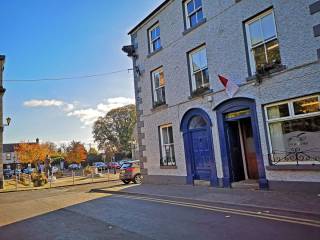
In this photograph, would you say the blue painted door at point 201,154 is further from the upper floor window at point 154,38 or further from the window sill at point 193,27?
the upper floor window at point 154,38

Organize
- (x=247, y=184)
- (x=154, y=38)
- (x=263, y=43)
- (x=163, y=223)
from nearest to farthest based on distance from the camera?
(x=163, y=223) < (x=263, y=43) < (x=247, y=184) < (x=154, y=38)

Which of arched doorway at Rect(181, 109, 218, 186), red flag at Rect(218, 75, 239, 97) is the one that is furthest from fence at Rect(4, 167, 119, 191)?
red flag at Rect(218, 75, 239, 97)

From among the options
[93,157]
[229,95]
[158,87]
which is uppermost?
[158,87]

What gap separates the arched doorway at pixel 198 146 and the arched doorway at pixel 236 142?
70cm

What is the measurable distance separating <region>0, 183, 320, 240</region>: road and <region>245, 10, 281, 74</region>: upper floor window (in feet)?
17.7

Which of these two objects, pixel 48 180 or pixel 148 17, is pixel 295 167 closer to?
pixel 148 17

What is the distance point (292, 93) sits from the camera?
10.1m

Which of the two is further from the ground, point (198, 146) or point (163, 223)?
point (198, 146)

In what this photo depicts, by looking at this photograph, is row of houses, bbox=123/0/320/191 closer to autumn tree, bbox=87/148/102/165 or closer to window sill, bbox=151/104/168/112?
window sill, bbox=151/104/168/112

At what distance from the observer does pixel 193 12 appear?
1431cm

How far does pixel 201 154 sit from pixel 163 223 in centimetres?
686

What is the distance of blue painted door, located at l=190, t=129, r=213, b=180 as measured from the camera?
13477mm

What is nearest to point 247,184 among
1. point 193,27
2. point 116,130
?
point 193,27

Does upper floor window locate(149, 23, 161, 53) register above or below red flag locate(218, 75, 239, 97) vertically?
above
